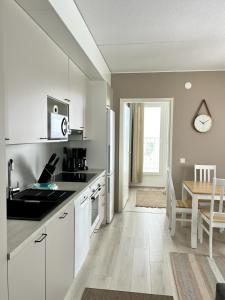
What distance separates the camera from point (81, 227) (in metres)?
2.54

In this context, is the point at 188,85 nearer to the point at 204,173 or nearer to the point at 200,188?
the point at 204,173

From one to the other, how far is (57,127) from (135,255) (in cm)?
184

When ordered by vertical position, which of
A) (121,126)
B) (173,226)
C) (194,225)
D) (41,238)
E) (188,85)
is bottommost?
(173,226)

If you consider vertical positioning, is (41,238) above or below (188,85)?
below

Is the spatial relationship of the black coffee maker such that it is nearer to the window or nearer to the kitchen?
the kitchen

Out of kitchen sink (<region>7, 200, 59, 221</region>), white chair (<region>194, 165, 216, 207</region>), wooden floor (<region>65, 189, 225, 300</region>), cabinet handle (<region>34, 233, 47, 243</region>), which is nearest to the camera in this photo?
cabinet handle (<region>34, 233, 47, 243</region>)

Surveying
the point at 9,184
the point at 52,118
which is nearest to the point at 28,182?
the point at 9,184

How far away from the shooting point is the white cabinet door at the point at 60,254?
1.73 m

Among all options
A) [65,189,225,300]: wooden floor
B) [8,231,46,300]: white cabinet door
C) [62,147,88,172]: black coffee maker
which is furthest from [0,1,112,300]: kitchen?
[65,189,225,300]: wooden floor

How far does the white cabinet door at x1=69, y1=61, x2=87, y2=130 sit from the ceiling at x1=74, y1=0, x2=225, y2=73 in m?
0.49

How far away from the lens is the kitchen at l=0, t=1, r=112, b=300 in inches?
59.0

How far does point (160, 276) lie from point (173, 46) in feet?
9.35

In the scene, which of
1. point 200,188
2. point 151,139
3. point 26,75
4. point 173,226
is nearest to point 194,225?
point 173,226

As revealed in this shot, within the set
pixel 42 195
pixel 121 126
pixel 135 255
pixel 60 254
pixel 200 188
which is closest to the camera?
pixel 60 254
